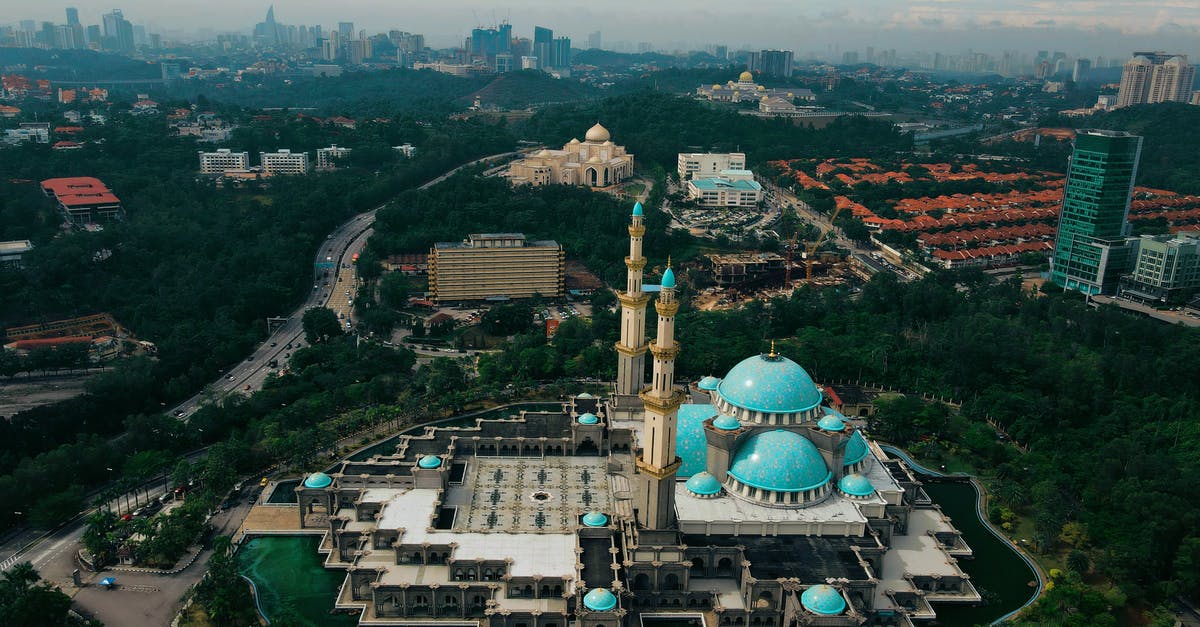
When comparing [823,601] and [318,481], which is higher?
[823,601]

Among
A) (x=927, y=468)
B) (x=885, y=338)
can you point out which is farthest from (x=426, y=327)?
(x=927, y=468)

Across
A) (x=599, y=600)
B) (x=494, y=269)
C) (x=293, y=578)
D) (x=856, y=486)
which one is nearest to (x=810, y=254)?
→ (x=494, y=269)

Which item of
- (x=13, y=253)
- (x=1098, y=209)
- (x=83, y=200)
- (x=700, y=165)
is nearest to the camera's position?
(x=13, y=253)

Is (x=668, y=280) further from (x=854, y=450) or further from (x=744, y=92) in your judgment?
(x=744, y=92)

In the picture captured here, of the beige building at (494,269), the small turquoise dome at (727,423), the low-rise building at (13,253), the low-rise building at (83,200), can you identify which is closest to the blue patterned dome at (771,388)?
the small turquoise dome at (727,423)

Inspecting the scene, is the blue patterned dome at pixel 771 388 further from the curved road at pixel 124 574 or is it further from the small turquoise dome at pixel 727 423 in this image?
the curved road at pixel 124 574

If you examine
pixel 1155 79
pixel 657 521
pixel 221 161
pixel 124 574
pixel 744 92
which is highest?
pixel 1155 79

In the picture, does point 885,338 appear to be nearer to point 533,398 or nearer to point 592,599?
point 533,398
